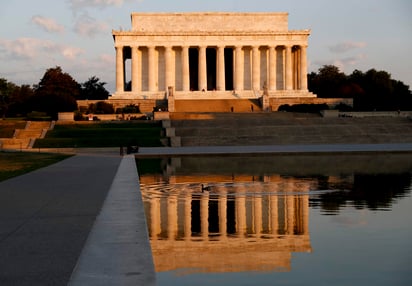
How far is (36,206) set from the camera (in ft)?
51.9

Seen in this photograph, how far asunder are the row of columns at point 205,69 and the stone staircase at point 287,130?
26.7 m

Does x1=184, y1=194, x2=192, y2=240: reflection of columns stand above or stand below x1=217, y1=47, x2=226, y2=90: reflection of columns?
below

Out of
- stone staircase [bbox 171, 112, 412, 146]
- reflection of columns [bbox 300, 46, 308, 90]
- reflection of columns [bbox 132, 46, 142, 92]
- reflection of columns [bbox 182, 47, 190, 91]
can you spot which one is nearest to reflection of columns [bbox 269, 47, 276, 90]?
reflection of columns [bbox 300, 46, 308, 90]

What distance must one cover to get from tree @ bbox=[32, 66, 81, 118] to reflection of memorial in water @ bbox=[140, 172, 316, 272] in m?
57.5

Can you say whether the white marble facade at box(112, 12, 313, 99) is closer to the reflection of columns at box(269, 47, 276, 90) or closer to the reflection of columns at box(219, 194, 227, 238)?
the reflection of columns at box(269, 47, 276, 90)

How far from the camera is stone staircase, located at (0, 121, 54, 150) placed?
52875 millimetres

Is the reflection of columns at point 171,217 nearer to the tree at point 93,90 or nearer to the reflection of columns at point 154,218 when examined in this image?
the reflection of columns at point 154,218

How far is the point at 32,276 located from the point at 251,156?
3206 centimetres

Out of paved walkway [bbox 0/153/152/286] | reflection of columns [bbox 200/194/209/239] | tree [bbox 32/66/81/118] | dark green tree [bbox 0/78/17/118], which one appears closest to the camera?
paved walkway [bbox 0/153/152/286]

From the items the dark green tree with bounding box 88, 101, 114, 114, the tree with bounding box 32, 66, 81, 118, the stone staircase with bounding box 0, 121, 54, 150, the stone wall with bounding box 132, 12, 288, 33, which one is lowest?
the stone staircase with bounding box 0, 121, 54, 150

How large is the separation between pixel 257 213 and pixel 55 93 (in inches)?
2924

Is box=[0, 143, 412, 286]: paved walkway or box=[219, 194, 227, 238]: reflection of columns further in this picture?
box=[219, 194, 227, 238]: reflection of columns

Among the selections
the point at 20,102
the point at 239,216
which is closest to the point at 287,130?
the point at 239,216

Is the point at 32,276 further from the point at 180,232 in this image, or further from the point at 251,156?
the point at 251,156
